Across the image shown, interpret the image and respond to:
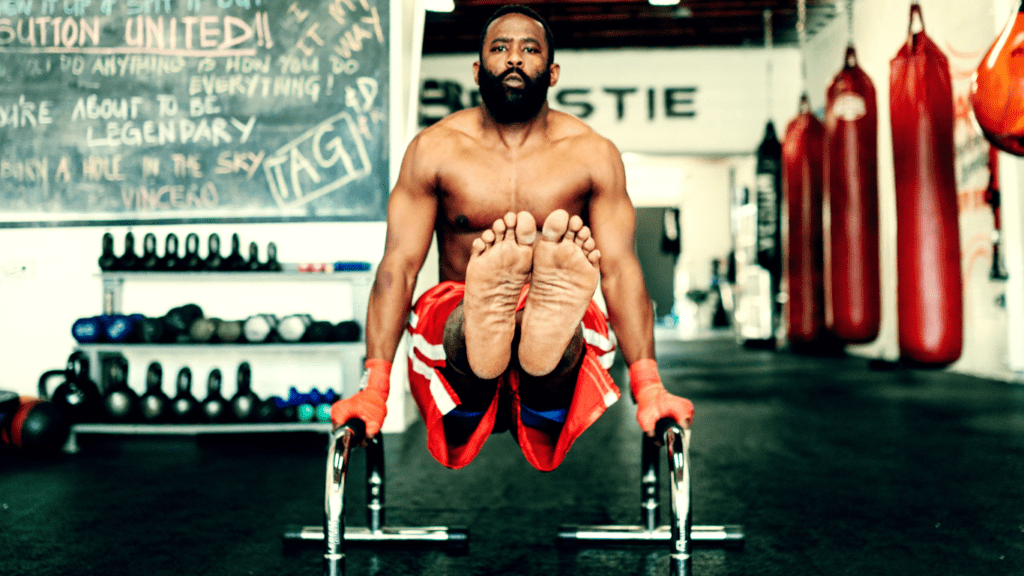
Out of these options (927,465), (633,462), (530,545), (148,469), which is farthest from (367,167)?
(927,465)

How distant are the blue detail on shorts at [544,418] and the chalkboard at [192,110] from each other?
6.67 ft

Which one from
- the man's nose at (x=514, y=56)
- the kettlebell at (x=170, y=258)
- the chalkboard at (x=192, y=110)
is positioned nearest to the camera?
the man's nose at (x=514, y=56)

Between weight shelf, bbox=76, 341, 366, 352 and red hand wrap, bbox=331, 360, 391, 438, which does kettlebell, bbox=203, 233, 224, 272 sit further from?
red hand wrap, bbox=331, 360, 391, 438

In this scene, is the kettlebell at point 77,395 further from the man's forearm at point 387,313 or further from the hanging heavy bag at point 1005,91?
the hanging heavy bag at point 1005,91

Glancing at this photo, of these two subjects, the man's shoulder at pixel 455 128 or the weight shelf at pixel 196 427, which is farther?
the weight shelf at pixel 196 427

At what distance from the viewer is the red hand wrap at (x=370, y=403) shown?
1.15 meters

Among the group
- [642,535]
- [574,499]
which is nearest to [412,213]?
[642,535]

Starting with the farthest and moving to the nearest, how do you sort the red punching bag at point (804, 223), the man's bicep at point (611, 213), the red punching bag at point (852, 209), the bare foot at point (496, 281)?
the red punching bag at point (804, 223) < the red punching bag at point (852, 209) < the man's bicep at point (611, 213) < the bare foot at point (496, 281)

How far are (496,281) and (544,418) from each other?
0.33m

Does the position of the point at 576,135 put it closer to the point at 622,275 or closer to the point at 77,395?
the point at 622,275

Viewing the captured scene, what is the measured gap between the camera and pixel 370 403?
1.18m

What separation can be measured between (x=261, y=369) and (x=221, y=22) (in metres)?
1.63

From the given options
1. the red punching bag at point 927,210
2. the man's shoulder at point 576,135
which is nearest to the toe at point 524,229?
the man's shoulder at point 576,135

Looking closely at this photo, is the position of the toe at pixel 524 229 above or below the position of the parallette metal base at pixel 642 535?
above
